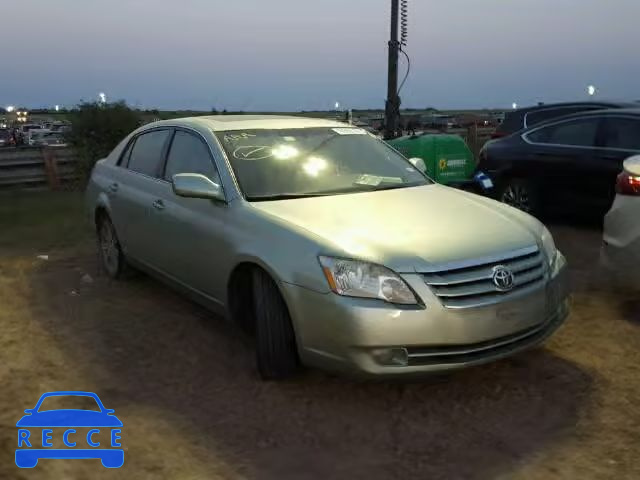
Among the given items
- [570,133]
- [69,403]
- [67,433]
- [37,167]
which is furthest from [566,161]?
[37,167]

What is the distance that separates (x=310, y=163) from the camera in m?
4.62

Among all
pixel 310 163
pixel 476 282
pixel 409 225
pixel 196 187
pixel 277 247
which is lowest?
pixel 476 282

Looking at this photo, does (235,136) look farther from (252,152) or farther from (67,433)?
(67,433)

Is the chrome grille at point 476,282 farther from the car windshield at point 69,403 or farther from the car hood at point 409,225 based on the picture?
the car windshield at point 69,403

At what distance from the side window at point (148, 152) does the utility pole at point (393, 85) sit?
777cm

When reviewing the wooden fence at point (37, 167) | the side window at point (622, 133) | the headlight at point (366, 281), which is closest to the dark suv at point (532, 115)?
the side window at point (622, 133)

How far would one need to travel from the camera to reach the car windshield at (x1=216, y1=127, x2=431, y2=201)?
437 centimetres

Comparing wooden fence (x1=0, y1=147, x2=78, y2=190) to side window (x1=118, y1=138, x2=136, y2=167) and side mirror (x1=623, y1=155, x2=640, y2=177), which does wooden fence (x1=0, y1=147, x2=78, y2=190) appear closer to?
side window (x1=118, y1=138, x2=136, y2=167)

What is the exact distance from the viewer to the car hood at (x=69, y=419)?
11.5 ft

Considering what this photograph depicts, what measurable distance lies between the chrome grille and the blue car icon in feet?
5.70

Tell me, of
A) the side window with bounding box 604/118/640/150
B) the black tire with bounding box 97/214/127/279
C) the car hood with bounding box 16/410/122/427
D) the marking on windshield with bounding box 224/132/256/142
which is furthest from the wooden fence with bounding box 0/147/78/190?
the car hood with bounding box 16/410/122/427

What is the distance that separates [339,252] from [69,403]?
1.75 m

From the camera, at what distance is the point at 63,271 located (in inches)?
267

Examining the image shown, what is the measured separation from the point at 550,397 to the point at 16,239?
289 inches
